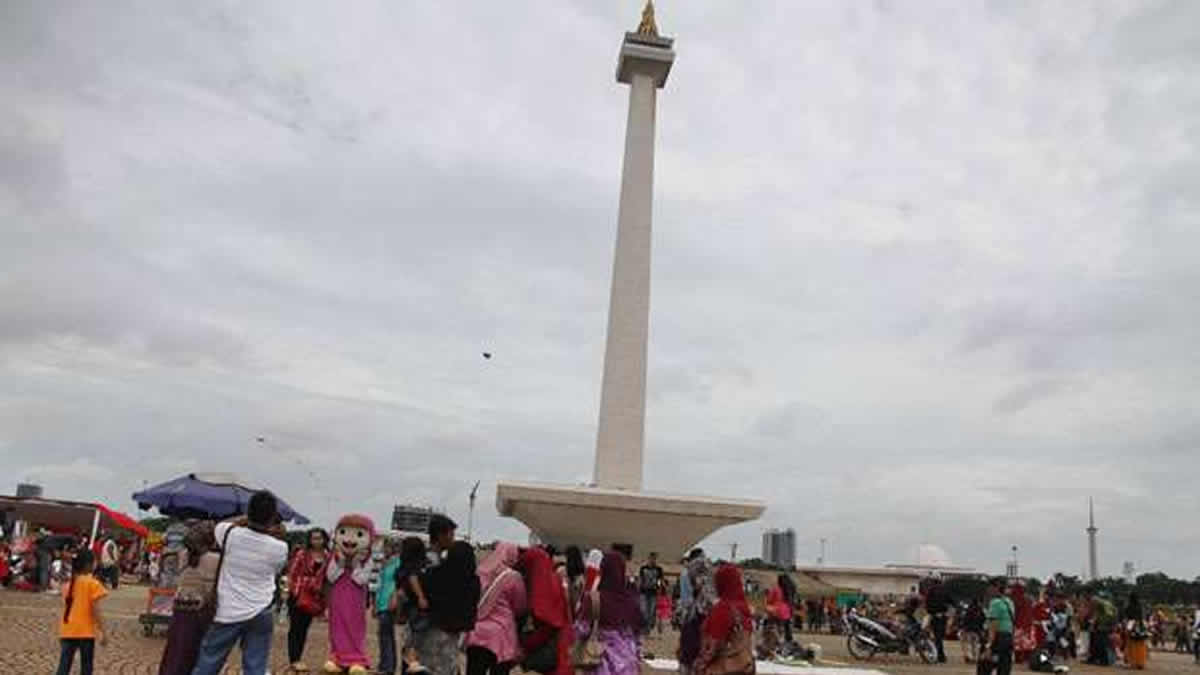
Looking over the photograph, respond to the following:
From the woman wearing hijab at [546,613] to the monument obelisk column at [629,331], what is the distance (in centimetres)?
2697

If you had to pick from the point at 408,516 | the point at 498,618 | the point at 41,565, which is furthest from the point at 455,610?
the point at 408,516

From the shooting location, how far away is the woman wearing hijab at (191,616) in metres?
6.79

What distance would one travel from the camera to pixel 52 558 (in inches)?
969

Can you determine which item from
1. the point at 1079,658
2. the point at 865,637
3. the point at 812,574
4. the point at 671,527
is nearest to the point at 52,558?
the point at 671,527

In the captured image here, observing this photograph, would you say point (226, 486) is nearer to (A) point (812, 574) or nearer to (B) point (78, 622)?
(B) point (78, 622)

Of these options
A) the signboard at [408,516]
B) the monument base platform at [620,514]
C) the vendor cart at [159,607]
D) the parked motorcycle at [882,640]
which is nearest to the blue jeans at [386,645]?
the vendor cart at [159,607]

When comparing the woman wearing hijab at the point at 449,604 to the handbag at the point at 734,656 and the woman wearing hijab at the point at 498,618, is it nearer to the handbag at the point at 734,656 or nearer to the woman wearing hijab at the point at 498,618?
the woman wearing hijab at the point at 498,618

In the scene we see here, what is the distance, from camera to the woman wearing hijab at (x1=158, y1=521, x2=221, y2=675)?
6.79 meters

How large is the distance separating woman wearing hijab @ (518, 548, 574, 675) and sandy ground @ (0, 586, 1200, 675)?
4365 millimetres

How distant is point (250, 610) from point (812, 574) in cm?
6261

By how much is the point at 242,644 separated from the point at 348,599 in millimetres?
2973

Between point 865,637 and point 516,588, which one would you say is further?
point 865,637

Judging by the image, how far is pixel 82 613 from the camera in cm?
767

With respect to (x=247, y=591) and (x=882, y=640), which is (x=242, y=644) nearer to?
(x=247, y=591)
